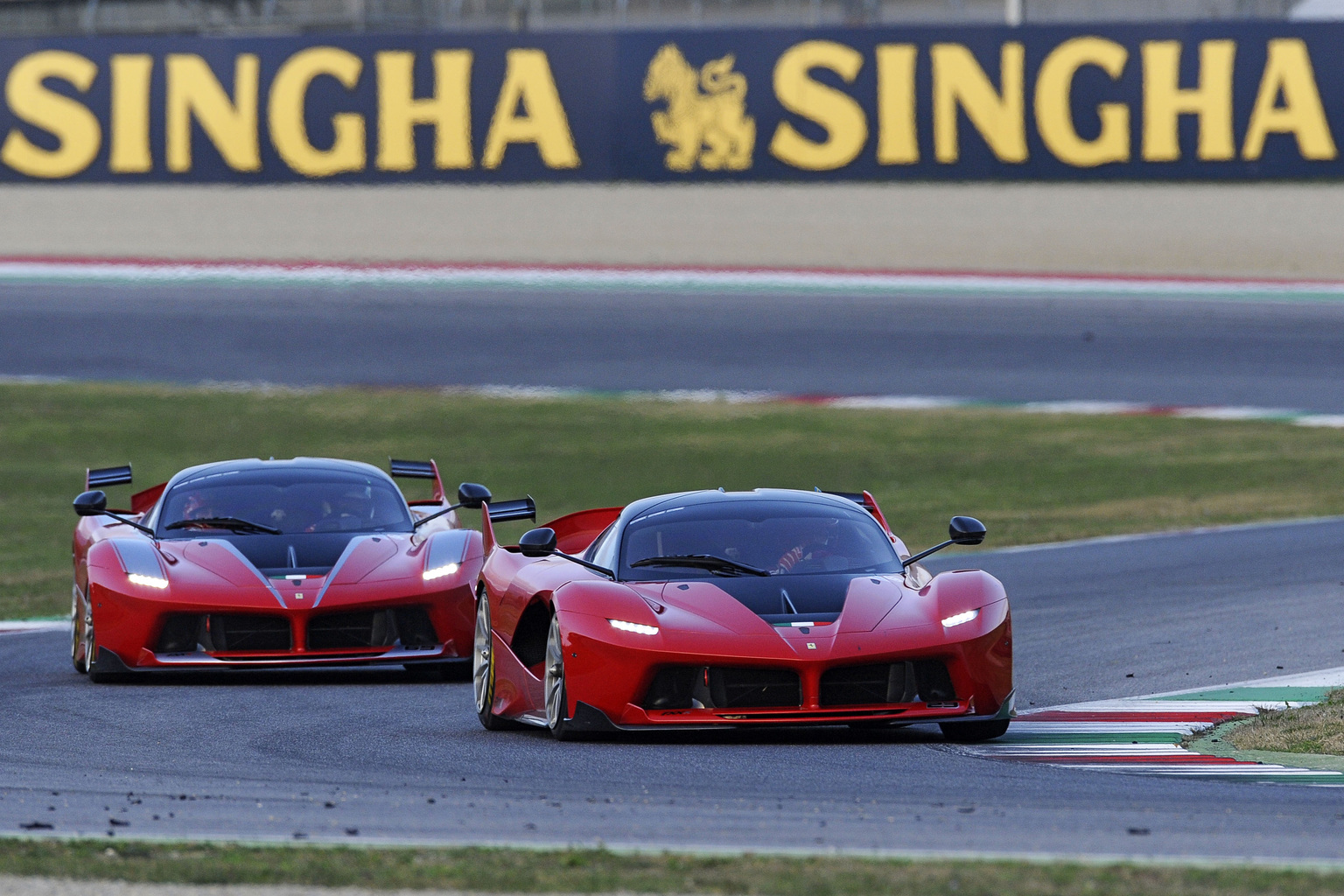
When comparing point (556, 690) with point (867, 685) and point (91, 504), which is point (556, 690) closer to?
point (867, 685)

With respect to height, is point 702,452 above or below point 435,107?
below

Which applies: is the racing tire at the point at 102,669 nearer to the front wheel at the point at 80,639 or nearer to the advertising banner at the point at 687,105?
the front wheel at the point at 80,639

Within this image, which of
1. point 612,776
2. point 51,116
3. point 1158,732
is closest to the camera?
point 612,776

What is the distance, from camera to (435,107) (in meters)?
28.7

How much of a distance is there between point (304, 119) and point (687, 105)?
203 inches

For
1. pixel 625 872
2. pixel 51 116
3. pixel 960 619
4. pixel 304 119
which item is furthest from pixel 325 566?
pixel 51 116

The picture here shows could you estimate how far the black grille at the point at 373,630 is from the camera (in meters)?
10.8

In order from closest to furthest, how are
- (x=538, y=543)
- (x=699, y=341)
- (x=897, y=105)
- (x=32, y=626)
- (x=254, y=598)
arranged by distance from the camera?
(x=538, y=543) < (x=254, y=598) < (x=32, y=626) < (x=699, y=341) < (x=897, y=105)

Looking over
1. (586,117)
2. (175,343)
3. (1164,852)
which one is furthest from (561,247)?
(1164,852)

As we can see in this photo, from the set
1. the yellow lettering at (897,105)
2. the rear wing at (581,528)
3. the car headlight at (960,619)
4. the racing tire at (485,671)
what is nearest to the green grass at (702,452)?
the yellow lettering at (897,105)

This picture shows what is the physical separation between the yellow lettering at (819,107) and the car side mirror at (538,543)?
1971cm

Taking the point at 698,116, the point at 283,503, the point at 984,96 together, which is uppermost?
the point at 984,96

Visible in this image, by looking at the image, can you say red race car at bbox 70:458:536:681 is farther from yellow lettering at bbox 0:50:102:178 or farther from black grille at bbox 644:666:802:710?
yellow lettering at bbox 0:50:102:178

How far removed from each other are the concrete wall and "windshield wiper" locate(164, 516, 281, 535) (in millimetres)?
17625
